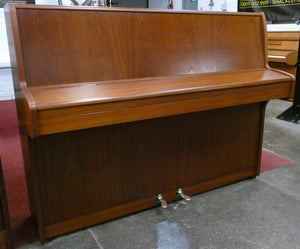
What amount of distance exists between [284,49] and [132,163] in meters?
3.54

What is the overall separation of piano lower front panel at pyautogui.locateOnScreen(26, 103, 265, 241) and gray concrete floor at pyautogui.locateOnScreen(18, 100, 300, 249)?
7 centimetres

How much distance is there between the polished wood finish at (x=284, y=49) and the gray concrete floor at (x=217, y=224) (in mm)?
2348

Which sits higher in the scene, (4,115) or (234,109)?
(234,109)

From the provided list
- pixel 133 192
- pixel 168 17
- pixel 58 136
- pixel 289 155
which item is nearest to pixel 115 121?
pixel 58 136

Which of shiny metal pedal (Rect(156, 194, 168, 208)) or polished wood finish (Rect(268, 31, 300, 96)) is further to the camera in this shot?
polished wood finish (Rect(268, 31, 300, 96))

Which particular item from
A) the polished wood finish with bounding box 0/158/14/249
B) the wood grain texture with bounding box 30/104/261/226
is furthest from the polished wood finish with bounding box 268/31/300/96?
the polished wood finish with bounding box 0/158/14/249

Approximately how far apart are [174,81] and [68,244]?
98 cm

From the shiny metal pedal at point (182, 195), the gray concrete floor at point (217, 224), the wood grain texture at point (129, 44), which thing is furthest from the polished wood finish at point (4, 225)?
the shiny metal pedal at point (182, 195)

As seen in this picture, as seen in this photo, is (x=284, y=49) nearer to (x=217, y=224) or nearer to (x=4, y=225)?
(x=217, y=224)

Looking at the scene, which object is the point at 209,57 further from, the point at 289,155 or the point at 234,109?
the point at 289,155

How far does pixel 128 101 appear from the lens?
1328 millimetres

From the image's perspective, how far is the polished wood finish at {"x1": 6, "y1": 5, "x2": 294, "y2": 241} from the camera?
136 centimetres

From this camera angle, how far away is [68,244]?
5.08 ft

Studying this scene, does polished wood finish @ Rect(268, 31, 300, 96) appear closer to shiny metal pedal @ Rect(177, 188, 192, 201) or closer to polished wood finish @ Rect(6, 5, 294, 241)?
polished wood finish @ Rect(6, 5, 294, 241)
